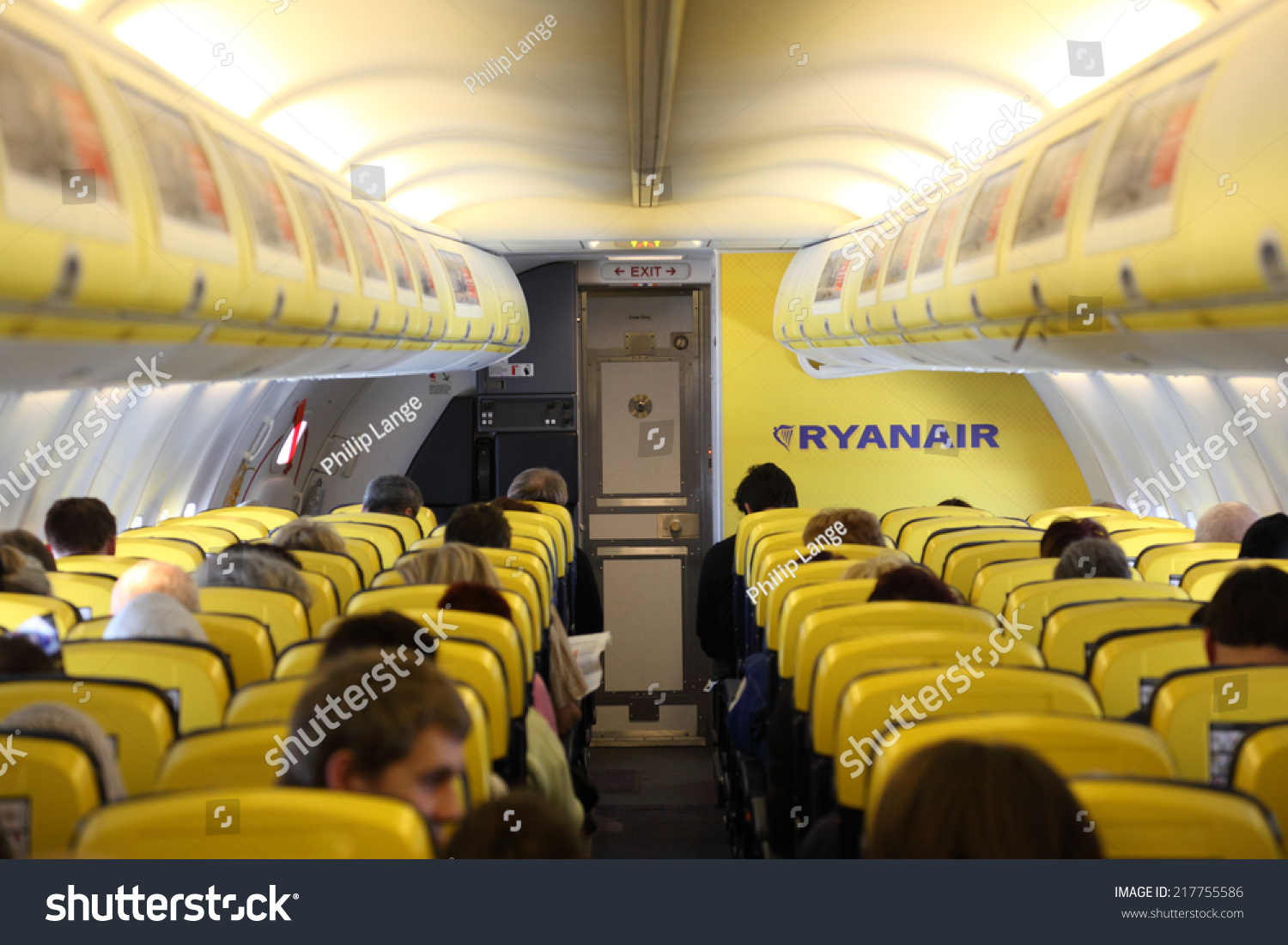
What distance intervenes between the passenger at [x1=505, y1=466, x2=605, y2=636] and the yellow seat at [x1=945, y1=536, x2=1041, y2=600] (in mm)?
3291

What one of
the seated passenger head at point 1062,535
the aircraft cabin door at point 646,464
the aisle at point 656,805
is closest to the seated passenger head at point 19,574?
the aisle at point 656,805

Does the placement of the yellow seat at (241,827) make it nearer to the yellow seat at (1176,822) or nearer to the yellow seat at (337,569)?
the yellow seat at (1176,822)

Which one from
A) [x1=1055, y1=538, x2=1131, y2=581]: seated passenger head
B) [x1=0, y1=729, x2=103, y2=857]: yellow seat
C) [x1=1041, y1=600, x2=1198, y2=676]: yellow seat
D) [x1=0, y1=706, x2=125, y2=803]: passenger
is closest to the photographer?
[x1=0, y1=729, x2=103, y2=857]: yellow seat

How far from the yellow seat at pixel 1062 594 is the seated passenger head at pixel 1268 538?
1.04 meters

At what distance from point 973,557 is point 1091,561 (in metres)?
0.97

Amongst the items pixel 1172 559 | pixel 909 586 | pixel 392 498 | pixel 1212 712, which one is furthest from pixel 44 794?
pixel 392 498

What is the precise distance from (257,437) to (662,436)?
4505 mm

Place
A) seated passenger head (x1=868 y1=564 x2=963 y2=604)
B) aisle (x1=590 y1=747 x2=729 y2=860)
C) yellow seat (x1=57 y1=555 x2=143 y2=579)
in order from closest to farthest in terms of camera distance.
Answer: seated passenger head (x1=868 y1=564 x2=963 y2=604), yellow seat (x1=57 y1=555 x2=143 y2=579), aisle (x1=590 y1=747 x2=729 y2=860)

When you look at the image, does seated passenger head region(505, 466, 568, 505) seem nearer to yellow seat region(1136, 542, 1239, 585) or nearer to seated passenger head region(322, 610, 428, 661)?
yellow seat region(1136, 542, 1239, 585)

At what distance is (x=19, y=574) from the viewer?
420cm

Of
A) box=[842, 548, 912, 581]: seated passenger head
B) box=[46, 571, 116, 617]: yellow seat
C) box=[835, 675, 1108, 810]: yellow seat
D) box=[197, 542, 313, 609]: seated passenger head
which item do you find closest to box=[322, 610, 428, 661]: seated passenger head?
box=[835, 675, 1108, 810]: yellow seat

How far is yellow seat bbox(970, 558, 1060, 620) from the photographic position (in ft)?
16.0

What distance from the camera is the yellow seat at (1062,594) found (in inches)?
165

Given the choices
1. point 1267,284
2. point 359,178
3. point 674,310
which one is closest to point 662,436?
point 674,310
